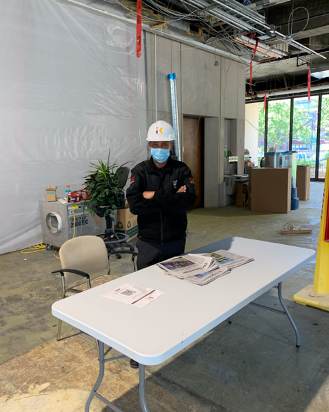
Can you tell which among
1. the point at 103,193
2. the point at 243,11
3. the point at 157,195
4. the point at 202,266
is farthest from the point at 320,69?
the point at 202,266

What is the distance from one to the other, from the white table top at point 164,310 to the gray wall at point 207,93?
5.07 meters

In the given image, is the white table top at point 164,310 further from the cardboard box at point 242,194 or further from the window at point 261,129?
the window at point 261,129

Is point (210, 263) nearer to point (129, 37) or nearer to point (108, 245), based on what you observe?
point (108, 245)

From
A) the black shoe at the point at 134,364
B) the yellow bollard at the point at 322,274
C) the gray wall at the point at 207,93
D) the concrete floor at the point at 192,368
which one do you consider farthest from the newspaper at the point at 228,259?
the gray wall at the point at 207,93

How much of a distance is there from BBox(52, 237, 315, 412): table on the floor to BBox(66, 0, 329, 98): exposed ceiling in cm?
462

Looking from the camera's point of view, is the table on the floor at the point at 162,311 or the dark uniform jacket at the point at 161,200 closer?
the table on the floor at the point at 162,311

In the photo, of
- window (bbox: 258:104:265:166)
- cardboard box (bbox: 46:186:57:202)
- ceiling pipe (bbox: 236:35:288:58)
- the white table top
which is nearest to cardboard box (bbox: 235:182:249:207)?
ceiling pipe (bbox: 236:35:288:58)

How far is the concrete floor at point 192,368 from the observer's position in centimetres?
183

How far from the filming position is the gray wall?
6.54 metres

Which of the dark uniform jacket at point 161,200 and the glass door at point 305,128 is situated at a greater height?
the glass door at point 305,128

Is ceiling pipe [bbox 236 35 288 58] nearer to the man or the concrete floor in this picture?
the man

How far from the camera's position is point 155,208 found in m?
2.24

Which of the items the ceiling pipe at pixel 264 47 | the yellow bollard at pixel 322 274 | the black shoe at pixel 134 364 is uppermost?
the ceiling pipe at pixel 264 47

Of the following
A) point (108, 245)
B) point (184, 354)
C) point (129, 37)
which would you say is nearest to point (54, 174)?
point (108, 245)
